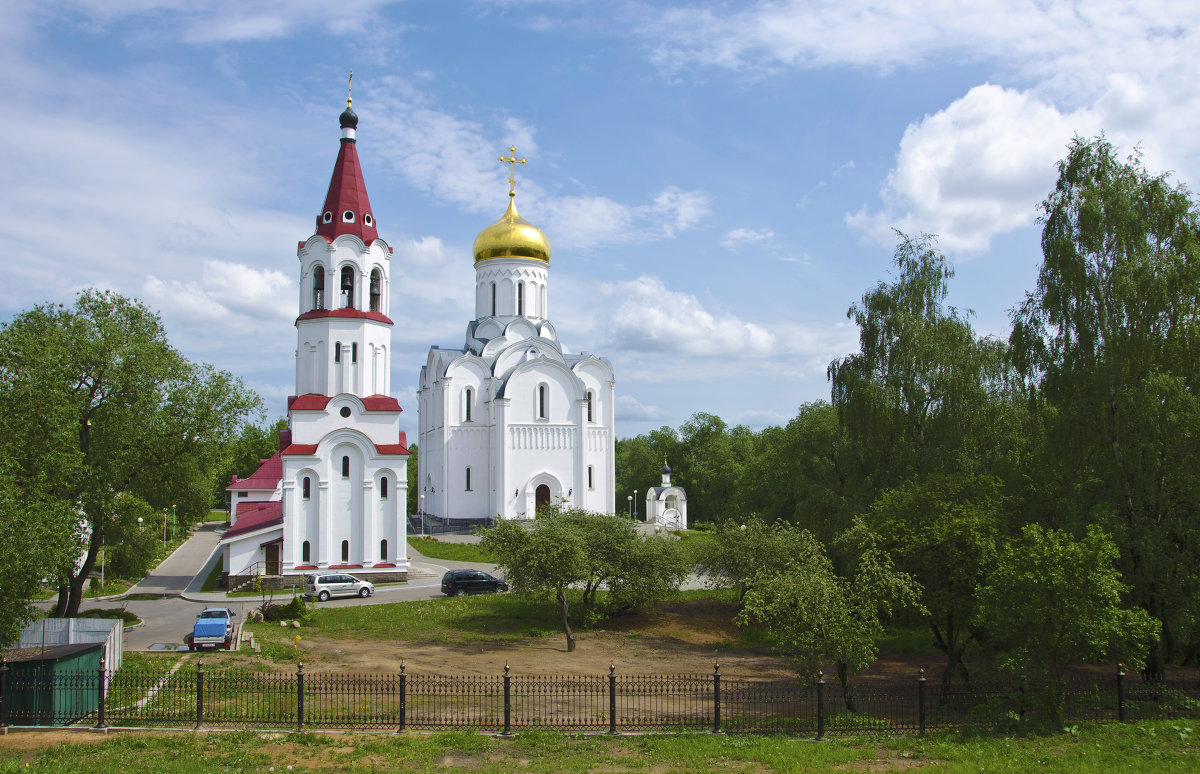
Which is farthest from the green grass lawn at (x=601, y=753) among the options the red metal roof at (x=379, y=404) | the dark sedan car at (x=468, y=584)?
the red metal roof at (x=379, y=404)

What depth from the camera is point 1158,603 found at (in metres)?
15.6

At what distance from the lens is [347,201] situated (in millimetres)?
32844

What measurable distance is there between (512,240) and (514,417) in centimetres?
1065

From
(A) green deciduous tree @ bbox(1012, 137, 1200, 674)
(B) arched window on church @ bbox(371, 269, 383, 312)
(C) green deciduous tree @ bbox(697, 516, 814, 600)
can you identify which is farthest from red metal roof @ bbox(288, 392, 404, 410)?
(A) green deciduous tree @ bbox(1012, 137, 1200, 674)

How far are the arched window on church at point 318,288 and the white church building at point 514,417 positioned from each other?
42.7ft

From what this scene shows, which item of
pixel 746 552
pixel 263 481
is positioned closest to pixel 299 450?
pixel 746 552

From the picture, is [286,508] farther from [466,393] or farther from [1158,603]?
[1158,603]

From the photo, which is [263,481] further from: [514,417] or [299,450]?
[299,450]

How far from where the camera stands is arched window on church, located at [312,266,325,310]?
32.7m

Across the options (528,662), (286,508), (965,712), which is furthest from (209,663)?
(965,712)

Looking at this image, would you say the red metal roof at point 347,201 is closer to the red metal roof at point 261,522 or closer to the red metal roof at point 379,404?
the red metal roof at point 379,404

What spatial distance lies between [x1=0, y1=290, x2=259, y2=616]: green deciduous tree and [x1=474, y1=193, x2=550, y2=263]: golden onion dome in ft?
80.4

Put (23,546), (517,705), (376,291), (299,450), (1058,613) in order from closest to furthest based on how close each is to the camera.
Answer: (1058,613) → (517,705) → (23,546) → (299,450) → (376,291)

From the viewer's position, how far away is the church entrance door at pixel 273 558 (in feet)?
100
